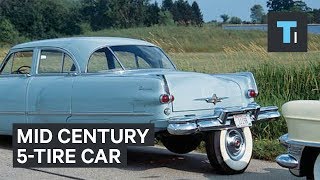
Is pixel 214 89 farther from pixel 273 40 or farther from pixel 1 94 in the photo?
pixel 273 40

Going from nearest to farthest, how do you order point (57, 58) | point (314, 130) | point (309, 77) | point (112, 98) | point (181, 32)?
point (314, 130) < point (112, 98) < point (57, 58) < point (309, 77) < point (181, 32)

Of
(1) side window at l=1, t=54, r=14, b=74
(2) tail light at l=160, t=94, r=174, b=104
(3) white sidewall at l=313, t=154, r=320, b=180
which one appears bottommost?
(3) white sidewall at l=313, t=154, r=320, b=180

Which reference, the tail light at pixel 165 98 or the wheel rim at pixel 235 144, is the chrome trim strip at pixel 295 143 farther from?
the tail light at pixel 165 98

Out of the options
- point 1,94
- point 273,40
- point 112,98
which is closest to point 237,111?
point 112,98

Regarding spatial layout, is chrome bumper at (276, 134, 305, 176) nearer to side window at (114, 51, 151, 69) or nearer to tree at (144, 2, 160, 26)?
side window at (114, 51, 151, 69)

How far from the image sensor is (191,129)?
729cm

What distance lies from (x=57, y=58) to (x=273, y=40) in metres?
5.11

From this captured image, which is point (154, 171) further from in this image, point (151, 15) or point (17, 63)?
point (151, 15)

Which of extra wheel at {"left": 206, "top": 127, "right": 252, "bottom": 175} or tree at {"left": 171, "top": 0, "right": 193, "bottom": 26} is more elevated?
tree at {"left": 171, "top": 0, "right": 193, "bottom": 26}

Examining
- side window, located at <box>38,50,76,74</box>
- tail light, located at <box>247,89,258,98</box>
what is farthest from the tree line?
tail light, located at <box>247,89,258,98</box>

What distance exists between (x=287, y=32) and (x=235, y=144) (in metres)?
5.69

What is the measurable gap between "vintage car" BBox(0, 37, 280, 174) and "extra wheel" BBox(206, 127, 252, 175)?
0.01 meters

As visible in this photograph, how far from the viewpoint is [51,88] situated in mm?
8508

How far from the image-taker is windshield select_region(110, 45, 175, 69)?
877 centimetres
